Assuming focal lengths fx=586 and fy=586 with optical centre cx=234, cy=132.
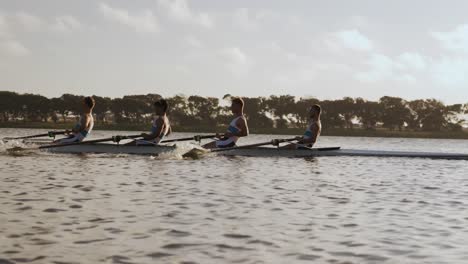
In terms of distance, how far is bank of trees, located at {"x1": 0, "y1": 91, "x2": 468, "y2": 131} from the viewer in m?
141

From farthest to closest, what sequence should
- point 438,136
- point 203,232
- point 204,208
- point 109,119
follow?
point 109,119 → point 438,136 → point 204,208 → point 203,232

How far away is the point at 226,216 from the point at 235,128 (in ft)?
45.9

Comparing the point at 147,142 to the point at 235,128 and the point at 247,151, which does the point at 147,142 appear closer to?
the point at 235,128

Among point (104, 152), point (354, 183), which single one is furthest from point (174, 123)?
point (354, 183)

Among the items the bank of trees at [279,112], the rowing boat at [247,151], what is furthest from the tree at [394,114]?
the rowing boat at [247,151]

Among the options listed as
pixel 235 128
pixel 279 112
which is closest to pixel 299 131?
pixel 279 112

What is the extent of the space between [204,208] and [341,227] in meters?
2.72

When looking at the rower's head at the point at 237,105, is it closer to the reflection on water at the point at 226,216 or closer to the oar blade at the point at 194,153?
the oar blade at the point at 194,153

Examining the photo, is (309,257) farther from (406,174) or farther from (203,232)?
(406,174)

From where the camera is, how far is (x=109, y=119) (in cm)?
15962

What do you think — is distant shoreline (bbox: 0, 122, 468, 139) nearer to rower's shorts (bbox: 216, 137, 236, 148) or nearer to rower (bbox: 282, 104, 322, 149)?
rower (bbox: 282, 104, 322, 149)

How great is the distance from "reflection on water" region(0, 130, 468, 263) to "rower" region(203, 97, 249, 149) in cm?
540

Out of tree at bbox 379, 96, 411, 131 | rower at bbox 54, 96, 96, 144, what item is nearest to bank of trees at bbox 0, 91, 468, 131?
tree at bbox 379, 96, 411, 131

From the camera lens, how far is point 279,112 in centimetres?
14688
